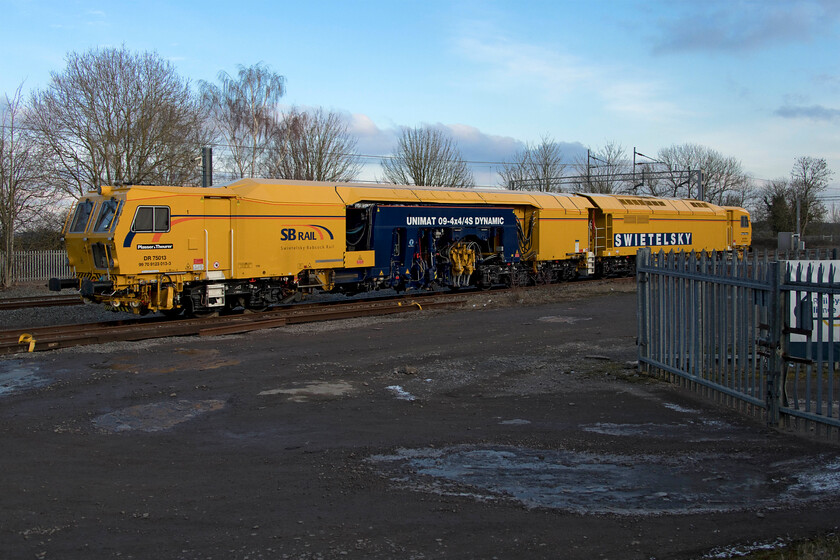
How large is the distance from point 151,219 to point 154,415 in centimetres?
790

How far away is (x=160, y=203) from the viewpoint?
15.1 m

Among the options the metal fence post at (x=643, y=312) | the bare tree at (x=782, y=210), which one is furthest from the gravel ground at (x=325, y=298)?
the bare tree at (x=782, y=210)

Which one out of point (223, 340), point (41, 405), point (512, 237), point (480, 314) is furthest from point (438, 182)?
point (41, 405)

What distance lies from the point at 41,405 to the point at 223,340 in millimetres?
5085

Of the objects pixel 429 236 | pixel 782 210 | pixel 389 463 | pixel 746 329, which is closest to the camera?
pixel 389 463

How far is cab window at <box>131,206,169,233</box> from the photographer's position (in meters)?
14.8

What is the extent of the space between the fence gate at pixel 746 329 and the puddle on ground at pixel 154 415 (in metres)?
6.06

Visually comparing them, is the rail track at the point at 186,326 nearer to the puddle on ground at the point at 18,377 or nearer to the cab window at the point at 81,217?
the puddle on ground at the point at 18,377

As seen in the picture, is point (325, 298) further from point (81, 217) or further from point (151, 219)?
point (81, 217)

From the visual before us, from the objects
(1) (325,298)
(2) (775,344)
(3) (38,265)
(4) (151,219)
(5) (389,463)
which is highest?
(4) (151,219)

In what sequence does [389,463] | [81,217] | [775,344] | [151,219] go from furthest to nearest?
[81,217] < [151,219] < [775,344] < [389,463]

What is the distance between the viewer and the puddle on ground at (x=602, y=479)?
5.36 metres

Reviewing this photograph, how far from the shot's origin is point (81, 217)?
16.0m

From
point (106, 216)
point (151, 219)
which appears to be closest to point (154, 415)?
point (151, 219)
